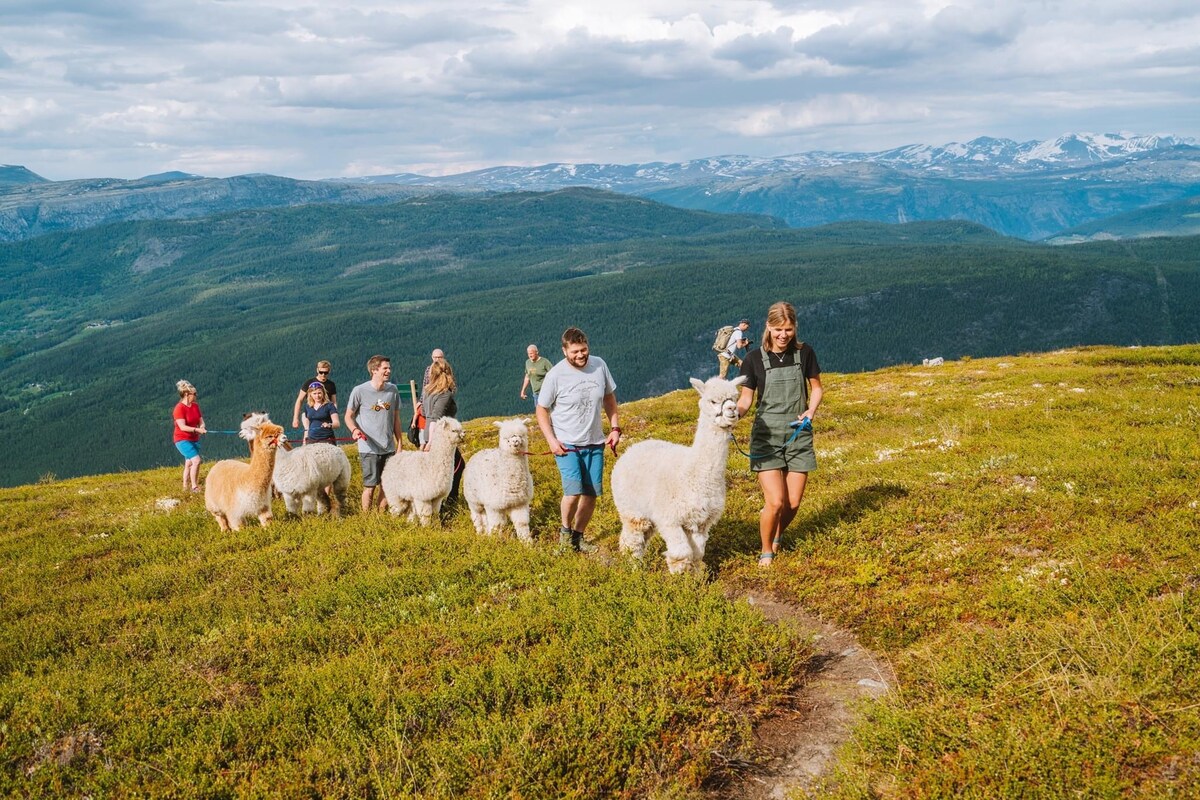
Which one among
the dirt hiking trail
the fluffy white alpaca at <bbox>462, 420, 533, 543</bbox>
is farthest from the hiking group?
the dirt hiking trail

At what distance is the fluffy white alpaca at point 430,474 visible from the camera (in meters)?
11.5

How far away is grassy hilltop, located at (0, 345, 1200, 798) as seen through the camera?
4.84m

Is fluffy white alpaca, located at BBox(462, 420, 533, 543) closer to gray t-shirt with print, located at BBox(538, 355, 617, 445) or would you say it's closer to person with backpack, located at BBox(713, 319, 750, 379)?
gray t-shirt with print, located at BBox(538, 355, 617, 445)

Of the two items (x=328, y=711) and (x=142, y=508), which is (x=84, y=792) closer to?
(x=328, y=711)

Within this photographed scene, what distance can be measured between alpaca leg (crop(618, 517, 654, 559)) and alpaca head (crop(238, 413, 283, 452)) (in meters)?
6.05

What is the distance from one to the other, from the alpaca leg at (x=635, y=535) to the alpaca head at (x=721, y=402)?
5.33 feet

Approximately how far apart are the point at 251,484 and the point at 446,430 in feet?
11.6

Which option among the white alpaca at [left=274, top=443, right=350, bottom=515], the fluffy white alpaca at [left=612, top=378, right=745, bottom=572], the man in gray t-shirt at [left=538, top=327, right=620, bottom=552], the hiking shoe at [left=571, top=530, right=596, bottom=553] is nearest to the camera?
the fluffy white alpaca at [left=612, top=378, right=745, bottom=572]

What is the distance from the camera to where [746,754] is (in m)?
5.26

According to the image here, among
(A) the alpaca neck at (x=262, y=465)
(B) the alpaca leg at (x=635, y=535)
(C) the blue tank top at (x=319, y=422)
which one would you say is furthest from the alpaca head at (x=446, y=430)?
(B) the alpaca leg at (x=635, y=535)

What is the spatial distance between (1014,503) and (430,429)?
883 cm

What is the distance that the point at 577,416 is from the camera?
8.84m

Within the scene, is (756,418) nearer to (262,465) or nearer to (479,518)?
(479,518)

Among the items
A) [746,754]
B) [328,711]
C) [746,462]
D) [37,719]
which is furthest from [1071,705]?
[746,462]
